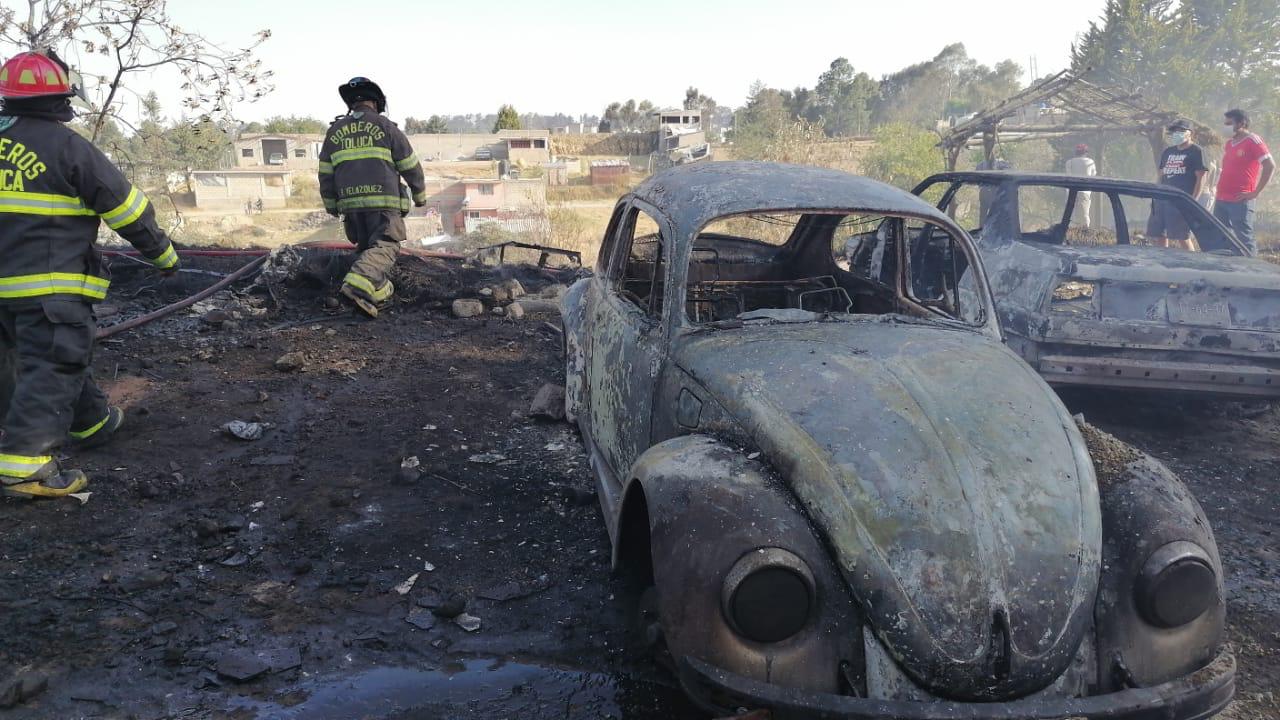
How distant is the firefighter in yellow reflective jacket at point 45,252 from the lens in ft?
13.3

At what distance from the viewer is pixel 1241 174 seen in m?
9.43

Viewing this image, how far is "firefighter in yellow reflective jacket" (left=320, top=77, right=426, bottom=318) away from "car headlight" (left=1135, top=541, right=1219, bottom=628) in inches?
258

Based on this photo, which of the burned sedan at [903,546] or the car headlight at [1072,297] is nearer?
the burned sedan at [903,546]

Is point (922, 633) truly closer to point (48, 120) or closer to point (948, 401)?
point (948, 401)

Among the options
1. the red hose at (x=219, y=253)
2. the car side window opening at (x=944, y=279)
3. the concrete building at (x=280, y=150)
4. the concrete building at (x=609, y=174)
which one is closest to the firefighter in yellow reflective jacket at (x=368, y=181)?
the red hose at (x=219, y=253)

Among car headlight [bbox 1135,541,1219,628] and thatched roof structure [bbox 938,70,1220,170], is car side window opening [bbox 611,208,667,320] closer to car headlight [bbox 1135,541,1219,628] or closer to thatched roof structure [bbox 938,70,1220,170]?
car headlight [bbox 1135,541,1219,628]

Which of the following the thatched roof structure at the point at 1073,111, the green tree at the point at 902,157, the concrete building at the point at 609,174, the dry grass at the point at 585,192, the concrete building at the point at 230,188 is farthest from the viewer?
the concrete building at the point at 609,174

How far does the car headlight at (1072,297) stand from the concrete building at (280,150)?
56.7 meters

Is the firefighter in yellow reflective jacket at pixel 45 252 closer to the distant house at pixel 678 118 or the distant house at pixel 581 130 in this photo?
the distant house at pixel 678 118

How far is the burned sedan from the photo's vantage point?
84.2 inches

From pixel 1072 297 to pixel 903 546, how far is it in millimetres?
4241

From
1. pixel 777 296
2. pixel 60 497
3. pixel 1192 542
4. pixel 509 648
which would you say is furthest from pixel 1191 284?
pixel 60 497

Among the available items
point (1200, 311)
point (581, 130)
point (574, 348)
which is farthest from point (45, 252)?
point (581, 130)

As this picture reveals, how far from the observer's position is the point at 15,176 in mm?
4051
